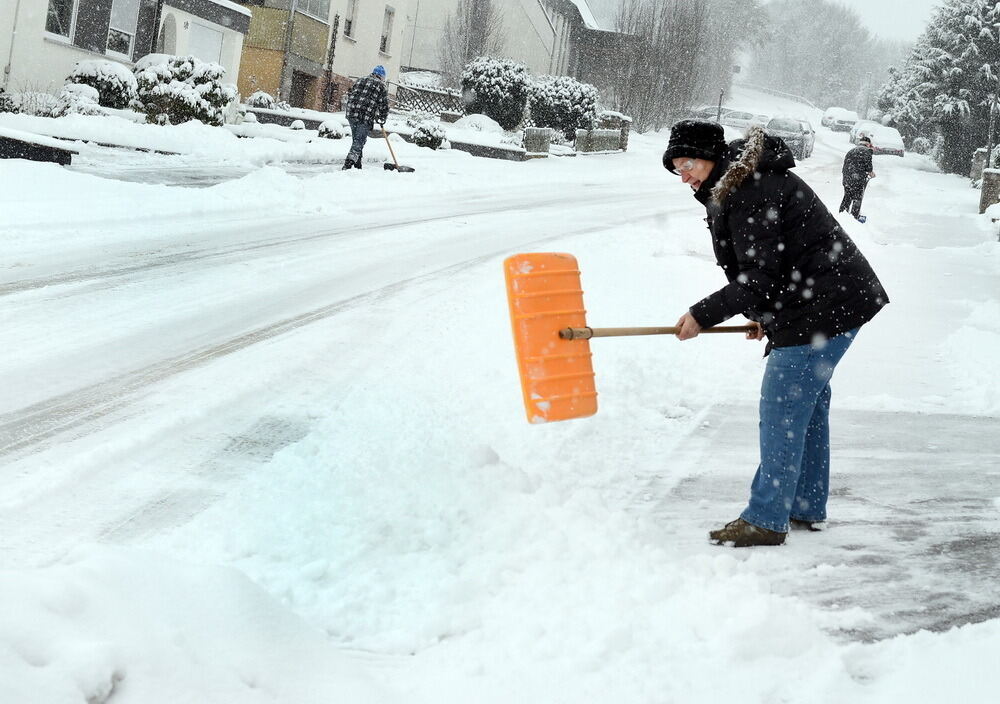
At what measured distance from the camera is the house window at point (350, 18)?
106 feet

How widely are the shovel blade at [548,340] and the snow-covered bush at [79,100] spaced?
15.5 m

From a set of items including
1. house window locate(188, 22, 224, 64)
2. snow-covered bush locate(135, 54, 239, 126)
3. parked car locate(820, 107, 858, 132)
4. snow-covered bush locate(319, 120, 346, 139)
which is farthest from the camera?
parked car locate(820, 107, 858, 132)

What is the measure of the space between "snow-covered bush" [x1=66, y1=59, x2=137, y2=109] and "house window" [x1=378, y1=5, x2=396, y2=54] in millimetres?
16932

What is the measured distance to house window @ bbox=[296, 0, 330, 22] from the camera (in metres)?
29.4

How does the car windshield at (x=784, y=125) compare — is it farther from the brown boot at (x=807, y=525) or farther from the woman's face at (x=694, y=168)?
the woman's face at (x=694, y=168)

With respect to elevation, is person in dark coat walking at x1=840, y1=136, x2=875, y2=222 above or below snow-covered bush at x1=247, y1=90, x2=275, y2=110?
below

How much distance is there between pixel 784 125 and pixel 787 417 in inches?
1275

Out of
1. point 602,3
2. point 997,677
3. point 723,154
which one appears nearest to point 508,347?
point 723,154

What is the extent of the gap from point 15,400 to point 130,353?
99cm

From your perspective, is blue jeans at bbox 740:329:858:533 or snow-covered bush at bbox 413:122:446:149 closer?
blue jeans at bbox 740:329:858:533

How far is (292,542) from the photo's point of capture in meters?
3.45

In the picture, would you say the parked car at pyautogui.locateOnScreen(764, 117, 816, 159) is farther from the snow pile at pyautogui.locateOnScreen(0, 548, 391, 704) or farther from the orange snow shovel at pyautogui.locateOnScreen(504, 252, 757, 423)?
the snow pile at pyautogui.locateOnScreen(0, 548, 391, 704)

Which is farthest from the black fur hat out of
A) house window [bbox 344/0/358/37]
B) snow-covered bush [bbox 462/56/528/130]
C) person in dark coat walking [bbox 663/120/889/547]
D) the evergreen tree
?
the evergreen tree

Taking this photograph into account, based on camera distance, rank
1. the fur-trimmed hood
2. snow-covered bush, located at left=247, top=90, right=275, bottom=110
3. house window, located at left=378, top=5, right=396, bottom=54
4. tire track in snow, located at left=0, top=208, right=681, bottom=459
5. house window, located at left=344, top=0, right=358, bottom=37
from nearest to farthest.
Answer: the fur-trimmed hood → tire track in snow, located at left=0, top=208, right=681, bottom=459 → snow-covered bush, located at left=247, top=90, right=275, bottom=110 → house window, located at left=344, top=0, right=358, bottom=37 → house window, located at left=378, top=5, right=396, bottom=54
